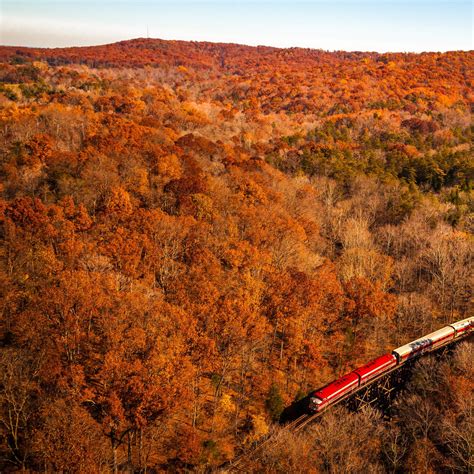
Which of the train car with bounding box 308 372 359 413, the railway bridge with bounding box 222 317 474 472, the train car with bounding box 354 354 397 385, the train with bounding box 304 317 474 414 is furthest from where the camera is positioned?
the train car with bounding box 354 354 397 385

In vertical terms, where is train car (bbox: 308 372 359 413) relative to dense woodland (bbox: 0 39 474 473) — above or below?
below

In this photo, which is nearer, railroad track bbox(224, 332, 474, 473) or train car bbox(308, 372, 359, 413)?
railroad track bbox(224, 332, 474, 473)

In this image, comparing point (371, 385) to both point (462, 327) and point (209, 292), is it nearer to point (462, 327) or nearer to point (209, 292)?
point (462, 327)

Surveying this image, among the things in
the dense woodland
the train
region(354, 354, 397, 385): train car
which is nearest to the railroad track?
the train

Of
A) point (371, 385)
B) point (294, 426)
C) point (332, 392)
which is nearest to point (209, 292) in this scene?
point (294, 426)

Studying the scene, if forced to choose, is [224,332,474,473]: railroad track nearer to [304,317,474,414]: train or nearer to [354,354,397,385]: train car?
[304,317,474,414]: train

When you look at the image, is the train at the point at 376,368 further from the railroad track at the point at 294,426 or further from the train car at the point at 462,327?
the railroad track at the point at 294,426
